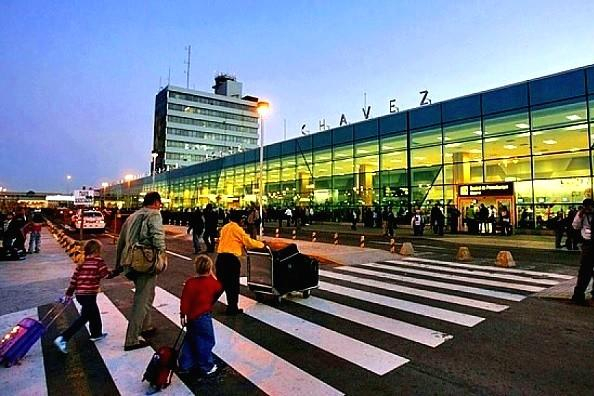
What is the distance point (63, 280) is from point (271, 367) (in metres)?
8.25

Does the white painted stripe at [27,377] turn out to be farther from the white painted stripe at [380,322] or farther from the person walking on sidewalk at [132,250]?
the white painted stripe at [380,322]

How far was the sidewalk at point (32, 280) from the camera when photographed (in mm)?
8148

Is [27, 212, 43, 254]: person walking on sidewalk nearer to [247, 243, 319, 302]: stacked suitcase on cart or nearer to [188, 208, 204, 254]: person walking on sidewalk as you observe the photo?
[188, 208, 204, 254]: person walking on sidewalk

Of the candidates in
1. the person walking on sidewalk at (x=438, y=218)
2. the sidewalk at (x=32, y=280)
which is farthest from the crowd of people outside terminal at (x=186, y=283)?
the person walking on sidewalk at (x=438, y=218)

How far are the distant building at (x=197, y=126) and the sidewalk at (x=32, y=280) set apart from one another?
90173mm

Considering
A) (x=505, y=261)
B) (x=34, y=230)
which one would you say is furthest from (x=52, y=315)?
(x=505, y=261)

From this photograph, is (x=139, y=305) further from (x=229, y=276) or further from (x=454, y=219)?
(x=454, y=219)

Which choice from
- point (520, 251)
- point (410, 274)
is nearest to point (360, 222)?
point (520, 251)

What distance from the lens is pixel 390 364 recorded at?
4.76 m

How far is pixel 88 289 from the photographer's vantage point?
552 cm

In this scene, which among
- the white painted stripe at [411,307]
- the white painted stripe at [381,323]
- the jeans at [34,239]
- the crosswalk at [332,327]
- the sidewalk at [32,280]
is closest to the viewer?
the crosswalk at [332,327]

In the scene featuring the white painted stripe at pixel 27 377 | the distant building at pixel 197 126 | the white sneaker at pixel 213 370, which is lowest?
the white painted stripe at pixel 27 377

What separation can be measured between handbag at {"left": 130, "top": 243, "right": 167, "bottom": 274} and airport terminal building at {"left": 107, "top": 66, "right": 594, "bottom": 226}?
23714 millimetres

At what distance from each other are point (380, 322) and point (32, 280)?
9.24m
